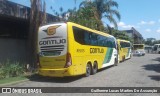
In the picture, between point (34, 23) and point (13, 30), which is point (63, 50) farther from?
point (13, 30)

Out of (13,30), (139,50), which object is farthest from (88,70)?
(139,50)

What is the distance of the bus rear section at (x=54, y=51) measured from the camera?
1462 centimetres

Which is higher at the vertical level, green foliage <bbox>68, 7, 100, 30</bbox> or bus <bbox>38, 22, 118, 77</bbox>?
green foliage <bbox>68, 7, 100, 30</bbox>

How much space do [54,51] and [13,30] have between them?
23.8 ft

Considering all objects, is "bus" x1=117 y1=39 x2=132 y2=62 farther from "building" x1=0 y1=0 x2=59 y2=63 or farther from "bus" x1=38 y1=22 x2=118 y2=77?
"bus" x1=38 y1=22 x2=118 y2=77

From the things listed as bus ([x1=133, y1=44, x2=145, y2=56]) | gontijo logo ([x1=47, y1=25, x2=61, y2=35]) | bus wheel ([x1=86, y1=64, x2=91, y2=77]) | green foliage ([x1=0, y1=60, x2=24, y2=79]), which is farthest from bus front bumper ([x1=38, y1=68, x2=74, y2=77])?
bus ([x1=133, y1=44, x2=145, y2=56])

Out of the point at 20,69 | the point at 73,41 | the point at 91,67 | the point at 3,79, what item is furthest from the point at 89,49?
the point at 3,79

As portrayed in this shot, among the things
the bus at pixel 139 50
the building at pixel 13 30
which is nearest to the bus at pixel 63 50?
the building at pixel 13 30

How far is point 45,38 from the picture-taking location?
1530 centimetres

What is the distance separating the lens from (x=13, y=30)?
21.0 m

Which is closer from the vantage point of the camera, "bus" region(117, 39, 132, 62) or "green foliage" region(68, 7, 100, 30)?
"green foliage" region(68, 7, 100, 30)

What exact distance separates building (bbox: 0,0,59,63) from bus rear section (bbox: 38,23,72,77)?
3.70 meters

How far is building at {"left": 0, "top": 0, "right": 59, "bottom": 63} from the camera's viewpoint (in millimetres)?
17922

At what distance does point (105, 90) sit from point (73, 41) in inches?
156
